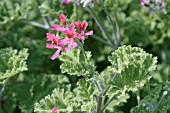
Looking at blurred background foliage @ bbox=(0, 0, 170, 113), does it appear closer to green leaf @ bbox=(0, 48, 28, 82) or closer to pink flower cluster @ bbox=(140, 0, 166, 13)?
pink flower cluster @ bbox=(140, 0, 166, 13)

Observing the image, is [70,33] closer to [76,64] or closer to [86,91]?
[76,64]

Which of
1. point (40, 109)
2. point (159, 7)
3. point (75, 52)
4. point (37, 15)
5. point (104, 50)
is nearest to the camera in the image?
point (40, 109)

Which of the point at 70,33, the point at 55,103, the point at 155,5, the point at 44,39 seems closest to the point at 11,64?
the point at 55,103

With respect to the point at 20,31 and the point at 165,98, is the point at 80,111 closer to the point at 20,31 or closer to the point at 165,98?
the point at 165,98

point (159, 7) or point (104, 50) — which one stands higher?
point (159, 7)

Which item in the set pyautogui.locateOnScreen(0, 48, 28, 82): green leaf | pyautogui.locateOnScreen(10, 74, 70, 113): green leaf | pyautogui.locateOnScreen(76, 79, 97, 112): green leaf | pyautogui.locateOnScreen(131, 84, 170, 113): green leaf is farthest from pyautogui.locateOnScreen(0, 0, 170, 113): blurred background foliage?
pyautogui.locateOnScreen(131, 84, 170, 113): green leaf

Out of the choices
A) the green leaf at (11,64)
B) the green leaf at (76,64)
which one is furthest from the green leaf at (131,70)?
the green leaf at (11,64)

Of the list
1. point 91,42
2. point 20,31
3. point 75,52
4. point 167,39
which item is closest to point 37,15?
point 20,31

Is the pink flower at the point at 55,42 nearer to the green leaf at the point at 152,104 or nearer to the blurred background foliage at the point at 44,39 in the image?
the green leaf at the point at 152,104
